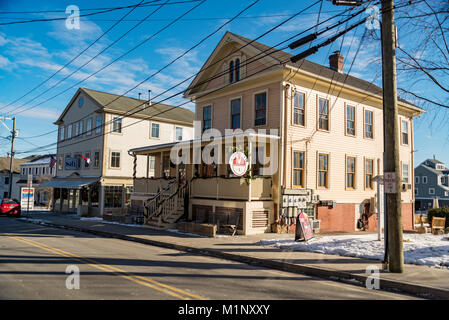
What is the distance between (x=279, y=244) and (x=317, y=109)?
922 cm

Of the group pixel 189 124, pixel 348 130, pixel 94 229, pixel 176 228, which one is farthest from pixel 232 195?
pixel 189 124

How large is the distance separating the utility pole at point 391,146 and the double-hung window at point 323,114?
1067cm

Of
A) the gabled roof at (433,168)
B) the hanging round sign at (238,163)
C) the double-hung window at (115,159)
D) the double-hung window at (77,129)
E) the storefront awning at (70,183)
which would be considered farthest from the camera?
the gabled roof at (433,168)

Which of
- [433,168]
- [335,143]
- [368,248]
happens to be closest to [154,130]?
[335,143]

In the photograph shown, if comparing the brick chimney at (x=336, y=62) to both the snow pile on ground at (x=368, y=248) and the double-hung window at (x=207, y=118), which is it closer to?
→ the double-hung window at (x=207, y=118)

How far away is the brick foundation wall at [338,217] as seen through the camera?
66.5ft

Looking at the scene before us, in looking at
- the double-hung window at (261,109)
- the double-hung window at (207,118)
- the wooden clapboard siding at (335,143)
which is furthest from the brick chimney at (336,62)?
the double-hung window at (207,118)

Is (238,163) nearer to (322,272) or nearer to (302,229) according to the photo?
(302,229)

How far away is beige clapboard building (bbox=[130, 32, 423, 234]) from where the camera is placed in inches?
707

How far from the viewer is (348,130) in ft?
71.8

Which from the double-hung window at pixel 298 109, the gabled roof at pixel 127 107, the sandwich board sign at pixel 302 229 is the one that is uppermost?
the gabled roof at pixel 127 107

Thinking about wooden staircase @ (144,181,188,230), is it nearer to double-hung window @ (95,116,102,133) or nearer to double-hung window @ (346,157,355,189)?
double-hung window @ (346,157,355,189)

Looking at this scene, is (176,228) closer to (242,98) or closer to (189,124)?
(242,98)

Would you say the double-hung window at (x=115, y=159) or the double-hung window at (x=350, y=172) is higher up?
the double-hung window at (x=115, y=159)
